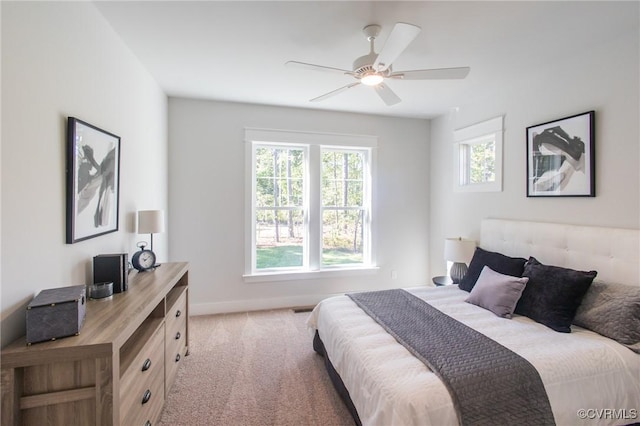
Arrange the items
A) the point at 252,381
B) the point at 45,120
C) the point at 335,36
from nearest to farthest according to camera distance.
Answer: the point at 45,120 < the point at 335,36 < the point at 252,381

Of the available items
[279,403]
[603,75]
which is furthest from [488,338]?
[603,75]

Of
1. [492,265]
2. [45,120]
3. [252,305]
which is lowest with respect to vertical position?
[252,305]

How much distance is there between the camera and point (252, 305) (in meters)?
3.74

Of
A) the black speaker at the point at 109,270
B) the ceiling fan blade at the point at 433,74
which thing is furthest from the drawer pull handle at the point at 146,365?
the ceiling fan blade at the point at 433,74

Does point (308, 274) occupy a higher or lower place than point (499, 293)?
lower

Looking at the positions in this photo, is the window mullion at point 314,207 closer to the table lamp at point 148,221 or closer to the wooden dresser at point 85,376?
the table lamp at point 148,221

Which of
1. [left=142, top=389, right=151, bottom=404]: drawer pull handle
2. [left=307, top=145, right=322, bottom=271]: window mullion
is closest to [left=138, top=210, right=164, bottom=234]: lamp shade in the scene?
[left=142, top=389, right=151, bottom=404]: drawer pull handle

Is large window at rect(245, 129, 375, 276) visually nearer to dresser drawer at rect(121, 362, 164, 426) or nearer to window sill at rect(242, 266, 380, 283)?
window sill at rect(242, 266, 380, 283)

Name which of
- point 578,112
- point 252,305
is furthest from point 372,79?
point 252,305

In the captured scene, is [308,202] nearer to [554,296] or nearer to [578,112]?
[554,296]

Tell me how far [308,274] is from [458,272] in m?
1.87

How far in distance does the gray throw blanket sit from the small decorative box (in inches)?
67.0

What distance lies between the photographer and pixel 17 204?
124 centimetres

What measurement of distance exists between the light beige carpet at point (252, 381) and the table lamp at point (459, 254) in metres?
1.85
